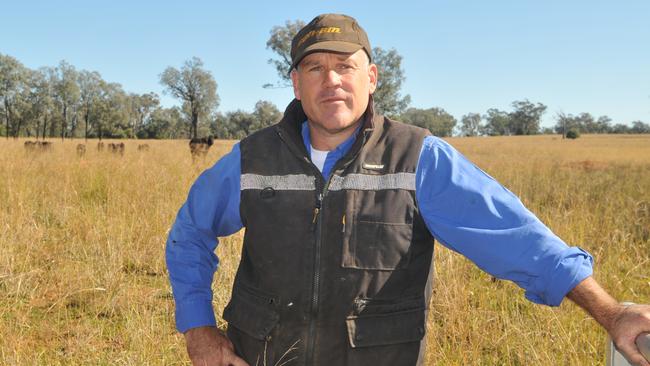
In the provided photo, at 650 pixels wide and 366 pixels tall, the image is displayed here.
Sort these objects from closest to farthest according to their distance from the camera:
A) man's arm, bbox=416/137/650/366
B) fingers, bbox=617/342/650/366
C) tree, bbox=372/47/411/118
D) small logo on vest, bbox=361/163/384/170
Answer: fingers, bbox=617/342/650/366, man's arm, bbox=416/137/650/366, small logo on vest, bbox=361/163/384/170, tree, bbox=372/47/411/118

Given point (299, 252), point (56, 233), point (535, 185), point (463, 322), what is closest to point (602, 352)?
point (463, 322)

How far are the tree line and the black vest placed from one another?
4608cm

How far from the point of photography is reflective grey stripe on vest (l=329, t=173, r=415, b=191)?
1.90 meters

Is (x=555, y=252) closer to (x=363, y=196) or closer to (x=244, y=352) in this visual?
(x=363, y=196)

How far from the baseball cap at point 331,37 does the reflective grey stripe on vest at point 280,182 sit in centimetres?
51

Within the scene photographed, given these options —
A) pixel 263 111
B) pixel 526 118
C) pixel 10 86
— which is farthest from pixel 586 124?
pixel 10 86

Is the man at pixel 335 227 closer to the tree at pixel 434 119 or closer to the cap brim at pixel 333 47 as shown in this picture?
the cap brim at pixel 333 47

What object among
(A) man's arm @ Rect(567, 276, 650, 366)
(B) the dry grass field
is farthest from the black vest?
(B) the dry grass field

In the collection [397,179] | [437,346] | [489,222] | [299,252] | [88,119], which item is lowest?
[437,346]

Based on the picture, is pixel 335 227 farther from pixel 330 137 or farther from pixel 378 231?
pixel 330 137

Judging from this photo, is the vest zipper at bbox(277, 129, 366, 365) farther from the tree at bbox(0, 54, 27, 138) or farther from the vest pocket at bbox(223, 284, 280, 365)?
the tree at bbox(0, 54, 27, 138)

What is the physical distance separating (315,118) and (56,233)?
440 cm

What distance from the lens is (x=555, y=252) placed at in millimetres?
1552

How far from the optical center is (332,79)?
2.07 metres
